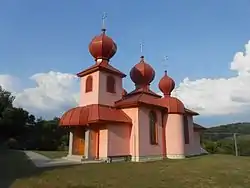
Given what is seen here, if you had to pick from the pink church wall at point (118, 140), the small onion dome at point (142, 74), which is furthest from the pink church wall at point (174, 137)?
the small onion dome at point (142, 74)

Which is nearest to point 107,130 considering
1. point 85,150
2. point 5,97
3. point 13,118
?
point 85,150

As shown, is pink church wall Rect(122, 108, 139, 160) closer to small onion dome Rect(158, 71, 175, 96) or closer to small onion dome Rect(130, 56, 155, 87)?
small onion dome Rect(130, 56, 155, 87)

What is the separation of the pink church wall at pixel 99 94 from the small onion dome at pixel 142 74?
4.16m

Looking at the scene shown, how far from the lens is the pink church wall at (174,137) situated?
2200 cm

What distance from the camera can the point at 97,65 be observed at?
21.3 meters

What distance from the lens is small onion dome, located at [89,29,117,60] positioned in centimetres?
2298

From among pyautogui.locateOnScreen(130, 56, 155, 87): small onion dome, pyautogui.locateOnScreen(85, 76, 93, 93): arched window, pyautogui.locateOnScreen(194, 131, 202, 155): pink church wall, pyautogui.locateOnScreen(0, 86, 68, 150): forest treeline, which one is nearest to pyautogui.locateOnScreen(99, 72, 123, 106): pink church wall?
pyautogui.locateOnScreen(85, 76, 93, 93): arched window

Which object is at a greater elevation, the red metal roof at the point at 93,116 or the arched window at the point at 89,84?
the arched window at the point at 89,84

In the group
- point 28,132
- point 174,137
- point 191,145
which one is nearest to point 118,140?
point 174,137

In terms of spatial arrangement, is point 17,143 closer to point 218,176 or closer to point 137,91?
point 137,91

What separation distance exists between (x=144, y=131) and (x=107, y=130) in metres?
3.01

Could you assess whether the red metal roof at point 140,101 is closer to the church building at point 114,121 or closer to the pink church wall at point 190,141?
the church building at point 114,121

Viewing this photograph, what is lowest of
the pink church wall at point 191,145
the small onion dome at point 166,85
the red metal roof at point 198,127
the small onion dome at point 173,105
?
the pink church wall at point 191,145

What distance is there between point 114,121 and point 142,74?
8194 millimetres
